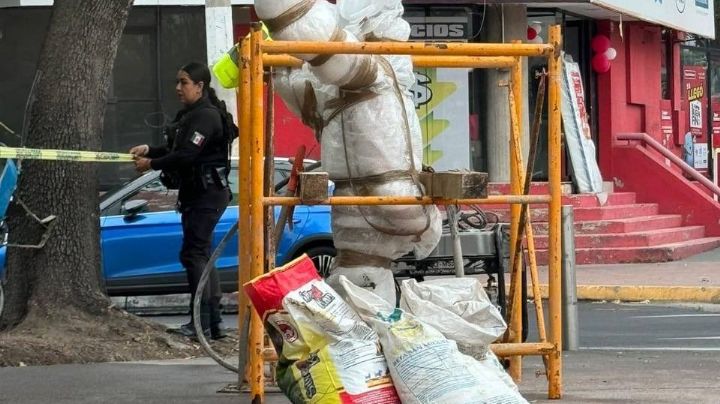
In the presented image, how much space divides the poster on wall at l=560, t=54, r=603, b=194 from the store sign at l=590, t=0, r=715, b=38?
1.17 meters

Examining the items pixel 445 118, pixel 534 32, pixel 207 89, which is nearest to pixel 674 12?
pixel 534 32

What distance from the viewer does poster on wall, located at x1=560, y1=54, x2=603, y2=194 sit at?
1938cm

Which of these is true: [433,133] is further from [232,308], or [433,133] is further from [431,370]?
[431,370]

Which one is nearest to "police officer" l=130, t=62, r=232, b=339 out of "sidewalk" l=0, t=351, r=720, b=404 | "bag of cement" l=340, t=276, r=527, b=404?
"sidewalk" l=0, t=351, r=720, b=404

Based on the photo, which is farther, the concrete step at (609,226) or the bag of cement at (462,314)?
the concrete step at (609,226)

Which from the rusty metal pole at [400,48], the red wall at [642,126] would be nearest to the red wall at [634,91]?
the red wall at [642,126]

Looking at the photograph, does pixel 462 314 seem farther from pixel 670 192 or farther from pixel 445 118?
pixel 670 192

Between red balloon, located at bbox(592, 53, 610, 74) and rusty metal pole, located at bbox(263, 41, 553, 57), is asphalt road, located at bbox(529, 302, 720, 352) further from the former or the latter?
red balloon, located at bbox(592, 53, 610, 74)

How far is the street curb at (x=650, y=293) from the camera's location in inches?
557

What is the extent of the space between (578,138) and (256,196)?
14255 mm

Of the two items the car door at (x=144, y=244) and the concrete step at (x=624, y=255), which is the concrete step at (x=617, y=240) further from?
the car door at (x=144, y=244)

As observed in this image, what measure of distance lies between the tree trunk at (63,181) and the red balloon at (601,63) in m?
13.2

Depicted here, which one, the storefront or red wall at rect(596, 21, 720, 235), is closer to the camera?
the storefront

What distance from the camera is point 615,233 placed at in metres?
18.3
